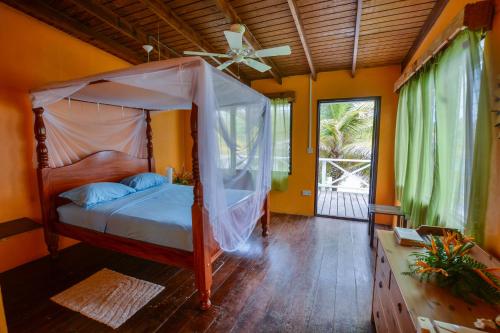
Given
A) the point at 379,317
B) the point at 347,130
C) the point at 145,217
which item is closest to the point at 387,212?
the point at 379,317

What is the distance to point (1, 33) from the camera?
7.09ft

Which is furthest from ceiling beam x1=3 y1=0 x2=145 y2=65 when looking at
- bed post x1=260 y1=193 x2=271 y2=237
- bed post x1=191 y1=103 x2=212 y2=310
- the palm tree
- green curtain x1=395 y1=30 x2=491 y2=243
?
the palm tree

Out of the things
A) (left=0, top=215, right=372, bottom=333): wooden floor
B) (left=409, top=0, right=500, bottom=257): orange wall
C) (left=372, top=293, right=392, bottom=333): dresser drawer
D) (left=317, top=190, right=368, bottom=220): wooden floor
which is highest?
(left=409, top=0, right=500, bottom=257): orange wall

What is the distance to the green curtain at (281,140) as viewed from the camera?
4074 millimetres

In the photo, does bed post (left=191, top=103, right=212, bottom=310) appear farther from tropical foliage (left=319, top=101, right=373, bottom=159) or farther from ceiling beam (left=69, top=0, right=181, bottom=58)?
tropical foliage (left=319, top=101, right=373, bottom=159)

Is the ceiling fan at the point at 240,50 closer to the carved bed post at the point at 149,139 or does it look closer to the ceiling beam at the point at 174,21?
the ceiling beam at the point at 174,21

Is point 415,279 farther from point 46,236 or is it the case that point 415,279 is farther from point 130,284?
point 46,236

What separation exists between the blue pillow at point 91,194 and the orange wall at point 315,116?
2793 millimetres

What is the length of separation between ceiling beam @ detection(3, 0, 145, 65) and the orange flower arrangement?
3822mm

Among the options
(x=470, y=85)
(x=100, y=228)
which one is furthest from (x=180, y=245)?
(x=470, y=85)

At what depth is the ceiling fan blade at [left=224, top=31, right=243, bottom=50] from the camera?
182 centimetres

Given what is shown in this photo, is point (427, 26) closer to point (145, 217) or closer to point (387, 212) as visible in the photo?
point (387, 212)

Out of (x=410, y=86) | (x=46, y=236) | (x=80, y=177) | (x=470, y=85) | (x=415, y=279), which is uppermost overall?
(x=410, y=86)

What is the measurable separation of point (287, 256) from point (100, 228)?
2090 mm
